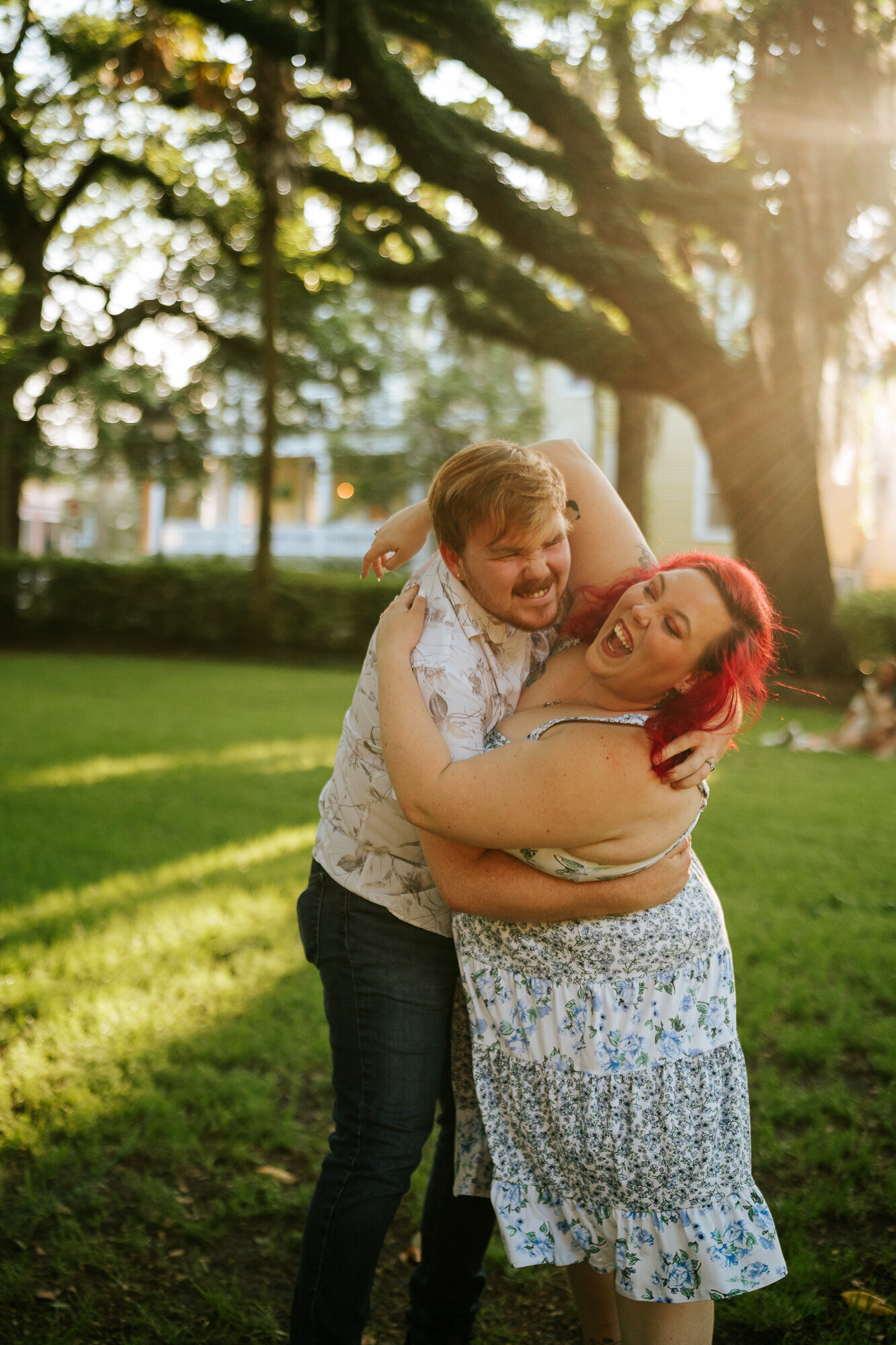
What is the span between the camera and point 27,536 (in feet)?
161

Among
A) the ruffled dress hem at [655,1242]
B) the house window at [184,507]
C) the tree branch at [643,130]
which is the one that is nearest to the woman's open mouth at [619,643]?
the ruffled dress hem at [655,1242]

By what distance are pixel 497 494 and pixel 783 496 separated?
12.4m

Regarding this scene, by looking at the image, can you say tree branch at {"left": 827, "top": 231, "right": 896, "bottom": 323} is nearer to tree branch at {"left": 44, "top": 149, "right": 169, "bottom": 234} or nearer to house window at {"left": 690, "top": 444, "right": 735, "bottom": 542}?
house window at {"left": 690, "top": 444, "right": 735, "bottom": 542}

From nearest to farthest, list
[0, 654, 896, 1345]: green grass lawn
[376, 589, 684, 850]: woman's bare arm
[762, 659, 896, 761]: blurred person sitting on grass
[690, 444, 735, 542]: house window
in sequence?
[376, 589, 684, 850]: woman's bare arm
[0, 654, 896, 1345]: green grass lawn
[762, 659, 896, 761]: blurred person sitting on grass
[690, 444, 735, 542]: house window

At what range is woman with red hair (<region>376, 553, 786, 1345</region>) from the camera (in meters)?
1.74

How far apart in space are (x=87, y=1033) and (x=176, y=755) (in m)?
4.86

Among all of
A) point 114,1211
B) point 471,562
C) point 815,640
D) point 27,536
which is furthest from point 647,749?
point 27,536

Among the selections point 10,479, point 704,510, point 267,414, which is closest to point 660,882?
point 267,414

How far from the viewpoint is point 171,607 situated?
17.7 meters

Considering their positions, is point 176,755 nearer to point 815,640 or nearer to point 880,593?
point 815,640

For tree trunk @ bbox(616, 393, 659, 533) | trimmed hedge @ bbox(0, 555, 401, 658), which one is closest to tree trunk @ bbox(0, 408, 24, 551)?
trimmed hedge @ bbox(0, 555, 401, 658)

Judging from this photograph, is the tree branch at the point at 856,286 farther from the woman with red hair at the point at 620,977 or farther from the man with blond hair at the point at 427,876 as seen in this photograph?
the woman with red hair at the point at 620,977

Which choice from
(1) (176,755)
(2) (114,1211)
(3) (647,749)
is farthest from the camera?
(1) (176,755)

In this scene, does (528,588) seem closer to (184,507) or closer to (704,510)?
(704,510)
